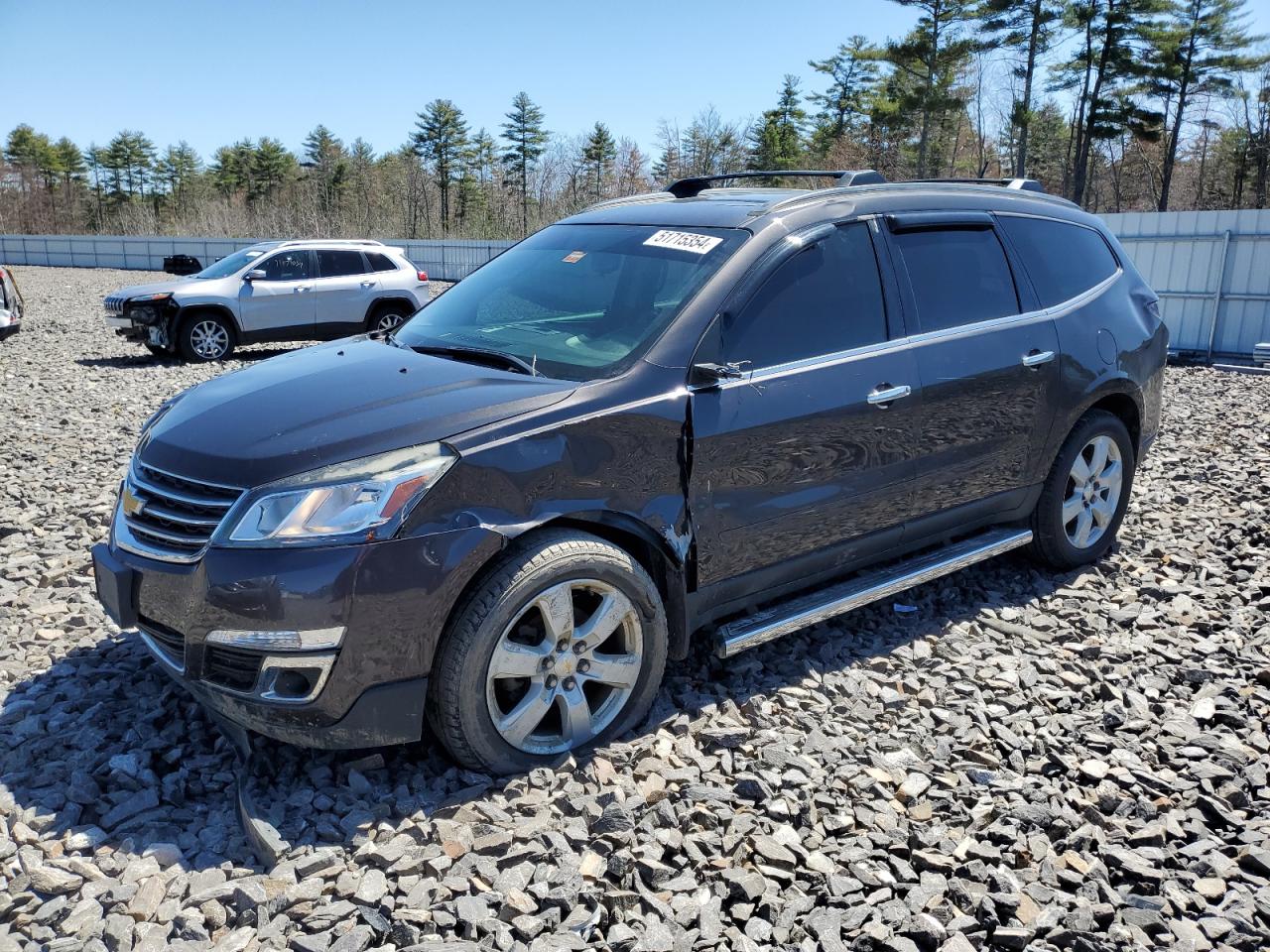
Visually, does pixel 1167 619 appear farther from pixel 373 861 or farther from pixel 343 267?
pixel 343 267

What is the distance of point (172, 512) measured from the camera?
306cm

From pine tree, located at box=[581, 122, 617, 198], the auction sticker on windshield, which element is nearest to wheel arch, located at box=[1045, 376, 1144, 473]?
the auction sticker on windshield

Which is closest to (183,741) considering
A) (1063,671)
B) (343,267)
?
(1063,671)

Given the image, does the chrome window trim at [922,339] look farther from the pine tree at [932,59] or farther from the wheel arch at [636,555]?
the pine tree at [932,59]

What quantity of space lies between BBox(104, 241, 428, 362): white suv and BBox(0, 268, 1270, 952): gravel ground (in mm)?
10170

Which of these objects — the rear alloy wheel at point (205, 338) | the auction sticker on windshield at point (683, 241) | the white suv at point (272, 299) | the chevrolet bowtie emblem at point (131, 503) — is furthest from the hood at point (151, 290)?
the auction sticker on windshield at point (683, 241)

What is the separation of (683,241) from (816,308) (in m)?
0.58

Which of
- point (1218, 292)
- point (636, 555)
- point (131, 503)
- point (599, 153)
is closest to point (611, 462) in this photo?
point (636, 555)

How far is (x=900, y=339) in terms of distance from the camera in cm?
402

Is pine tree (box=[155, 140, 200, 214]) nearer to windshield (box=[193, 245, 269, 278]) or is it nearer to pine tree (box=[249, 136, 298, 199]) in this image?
pine tree (box=[249, 136, 298, 199])

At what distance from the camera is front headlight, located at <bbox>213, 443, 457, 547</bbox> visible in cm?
279

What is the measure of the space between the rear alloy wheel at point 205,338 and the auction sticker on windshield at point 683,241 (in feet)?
38.5

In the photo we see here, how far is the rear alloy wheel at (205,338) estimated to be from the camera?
1384 cm

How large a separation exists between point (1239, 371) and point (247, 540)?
46.8ft
